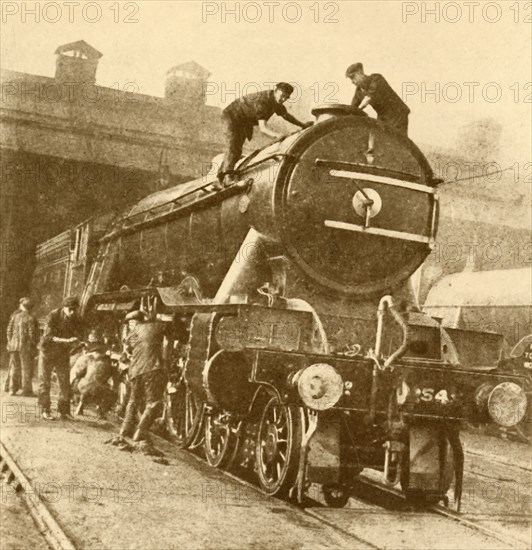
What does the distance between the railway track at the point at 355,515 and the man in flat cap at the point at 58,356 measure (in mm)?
2544

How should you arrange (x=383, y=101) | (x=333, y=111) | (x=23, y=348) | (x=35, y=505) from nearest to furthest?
(x=35, y=505)
(x=333, y=111)
(x=383, y=101)
(x=23, y=348)

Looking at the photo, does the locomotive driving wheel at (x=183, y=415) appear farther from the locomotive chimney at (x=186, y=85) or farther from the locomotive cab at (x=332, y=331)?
the locomotive chimney at (x=186, y=85)

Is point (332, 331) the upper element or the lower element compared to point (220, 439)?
upper

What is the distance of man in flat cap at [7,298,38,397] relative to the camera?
34.0 feet

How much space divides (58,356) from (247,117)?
4151mm

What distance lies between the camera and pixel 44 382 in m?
8.58

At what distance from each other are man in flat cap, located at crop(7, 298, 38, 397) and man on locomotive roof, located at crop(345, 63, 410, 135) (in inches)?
259

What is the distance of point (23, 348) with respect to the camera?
1036cm

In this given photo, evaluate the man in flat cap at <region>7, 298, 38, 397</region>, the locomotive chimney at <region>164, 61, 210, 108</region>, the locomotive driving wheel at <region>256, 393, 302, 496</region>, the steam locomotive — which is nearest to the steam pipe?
the steam locomotive

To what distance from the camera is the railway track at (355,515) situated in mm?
4172

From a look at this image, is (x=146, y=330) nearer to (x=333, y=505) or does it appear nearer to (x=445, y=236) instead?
(x=333, y=505)

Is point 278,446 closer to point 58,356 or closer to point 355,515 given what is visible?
point 355,515

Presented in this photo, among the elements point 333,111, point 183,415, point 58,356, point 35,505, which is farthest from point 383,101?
point 58,356

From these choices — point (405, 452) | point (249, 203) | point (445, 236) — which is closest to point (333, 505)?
point (405, 452)
